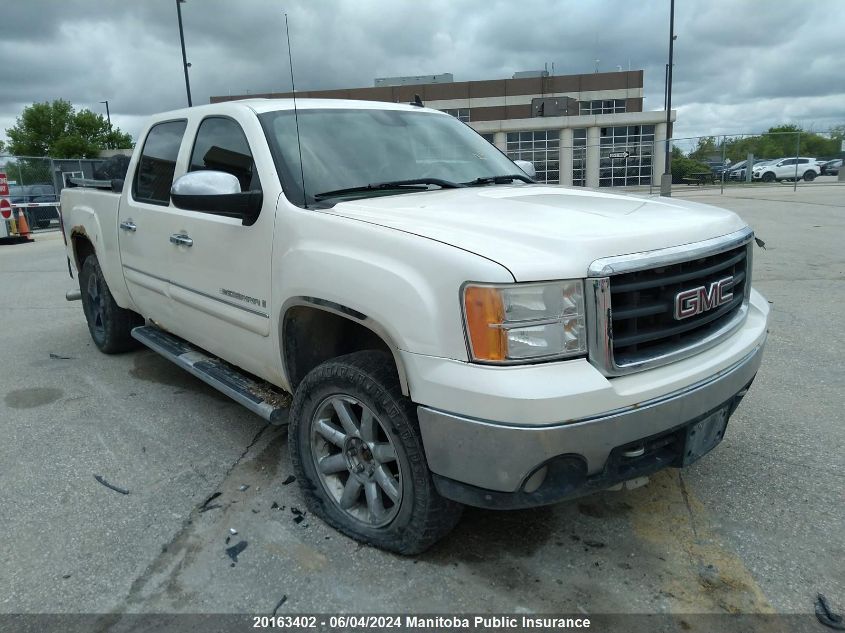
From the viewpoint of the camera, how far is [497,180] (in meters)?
3.80

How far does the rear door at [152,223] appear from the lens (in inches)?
162

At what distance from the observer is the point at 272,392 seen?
3.55 metres

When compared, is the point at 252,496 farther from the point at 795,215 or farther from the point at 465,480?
the point at 795,215

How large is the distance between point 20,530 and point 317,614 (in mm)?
1565

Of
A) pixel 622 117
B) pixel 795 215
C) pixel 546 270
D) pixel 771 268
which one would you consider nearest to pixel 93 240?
pixel 546 270

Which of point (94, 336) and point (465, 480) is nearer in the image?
point (465, 480)

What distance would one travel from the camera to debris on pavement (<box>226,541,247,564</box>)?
108 inches

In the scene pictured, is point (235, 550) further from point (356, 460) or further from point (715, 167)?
point (715, 167)

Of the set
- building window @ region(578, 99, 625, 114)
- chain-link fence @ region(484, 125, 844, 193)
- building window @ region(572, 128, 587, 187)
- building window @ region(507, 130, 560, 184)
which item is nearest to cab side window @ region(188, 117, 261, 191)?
chain-link fence @ region(484, 125, 844, 193)

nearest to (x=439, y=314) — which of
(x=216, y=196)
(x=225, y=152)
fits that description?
(x=216, y=196)

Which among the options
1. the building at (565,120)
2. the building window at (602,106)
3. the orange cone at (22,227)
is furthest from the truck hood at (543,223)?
the building window at (602,106)

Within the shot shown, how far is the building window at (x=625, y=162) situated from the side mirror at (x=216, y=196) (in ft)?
117

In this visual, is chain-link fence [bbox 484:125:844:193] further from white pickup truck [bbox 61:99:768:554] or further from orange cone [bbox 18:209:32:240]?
white pickup truck [bbox 61:99:768:554]

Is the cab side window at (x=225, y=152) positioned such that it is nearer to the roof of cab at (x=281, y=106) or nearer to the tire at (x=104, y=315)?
the roof of cab at (x=281, y=106)
